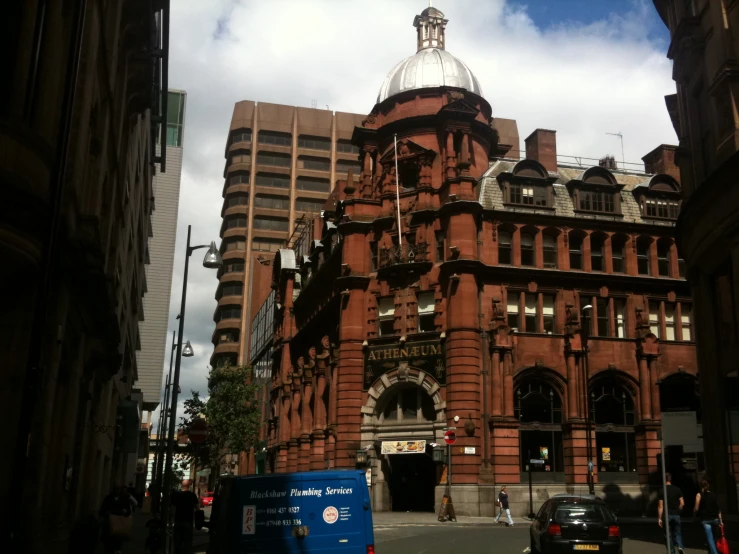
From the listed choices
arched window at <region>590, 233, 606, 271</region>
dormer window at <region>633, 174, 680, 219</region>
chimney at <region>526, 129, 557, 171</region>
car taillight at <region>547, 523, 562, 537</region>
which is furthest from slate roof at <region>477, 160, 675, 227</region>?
car taillight at <region>547, 523, 562, 537</region>

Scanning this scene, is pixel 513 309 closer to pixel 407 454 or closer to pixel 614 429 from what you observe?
pixel 614 429

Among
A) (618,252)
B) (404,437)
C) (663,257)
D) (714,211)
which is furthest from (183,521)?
(663,257)

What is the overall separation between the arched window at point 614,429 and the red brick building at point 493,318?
0.30 feet

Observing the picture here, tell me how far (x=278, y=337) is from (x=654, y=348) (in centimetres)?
3720

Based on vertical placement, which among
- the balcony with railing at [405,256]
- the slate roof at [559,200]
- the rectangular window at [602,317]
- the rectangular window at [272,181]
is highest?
the rectangular window at [272,181]

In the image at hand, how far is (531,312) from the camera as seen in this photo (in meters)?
47.6

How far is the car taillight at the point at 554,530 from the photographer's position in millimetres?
17984

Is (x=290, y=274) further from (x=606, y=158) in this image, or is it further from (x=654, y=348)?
(x=654, y=348)

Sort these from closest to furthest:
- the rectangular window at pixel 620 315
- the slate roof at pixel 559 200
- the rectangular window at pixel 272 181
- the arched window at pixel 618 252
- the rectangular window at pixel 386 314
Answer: the rectangular window at pixel 620 315, the slate roof at pixel 559 200, the rectangular window at pixel 386 314, the arched window at pixel 618 252, the rectangular window at pixel 272 181

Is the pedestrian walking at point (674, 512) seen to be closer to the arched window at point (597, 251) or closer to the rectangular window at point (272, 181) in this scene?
the arched window at point (597, 251)

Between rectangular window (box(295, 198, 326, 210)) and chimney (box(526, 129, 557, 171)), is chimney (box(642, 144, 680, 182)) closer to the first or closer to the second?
chimney (box(526, 129, 557, 171))

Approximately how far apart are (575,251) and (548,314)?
4532 mm

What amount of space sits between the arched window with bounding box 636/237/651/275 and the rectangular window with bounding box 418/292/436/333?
43.9ft

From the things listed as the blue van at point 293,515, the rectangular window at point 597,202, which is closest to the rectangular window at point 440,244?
the rectangular window at point 597,202
